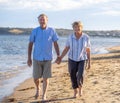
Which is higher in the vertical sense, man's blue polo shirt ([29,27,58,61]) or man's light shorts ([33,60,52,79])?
man's blue polo shirt ([29,27,58,61])

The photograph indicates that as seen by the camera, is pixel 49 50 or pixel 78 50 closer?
pixel 49 50

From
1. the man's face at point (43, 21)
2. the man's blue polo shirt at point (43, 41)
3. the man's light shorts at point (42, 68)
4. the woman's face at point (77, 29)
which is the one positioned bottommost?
the man's light shorts at point (42, 68)

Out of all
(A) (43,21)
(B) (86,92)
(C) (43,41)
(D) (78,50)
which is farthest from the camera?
(B) (86,92)

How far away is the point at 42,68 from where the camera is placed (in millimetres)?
9297

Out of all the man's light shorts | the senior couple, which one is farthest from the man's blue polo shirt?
the man's light shorts

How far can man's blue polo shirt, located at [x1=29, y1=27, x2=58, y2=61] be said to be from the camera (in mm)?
9109

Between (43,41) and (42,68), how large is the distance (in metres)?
0.64

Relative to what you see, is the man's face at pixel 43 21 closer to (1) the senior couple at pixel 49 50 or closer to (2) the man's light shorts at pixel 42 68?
(1) the senior couple at pixel 49 50

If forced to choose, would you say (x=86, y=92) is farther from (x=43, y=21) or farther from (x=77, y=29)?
(x=43, y=21)

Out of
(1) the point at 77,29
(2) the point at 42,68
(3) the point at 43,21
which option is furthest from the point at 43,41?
(1) the point at 77,29

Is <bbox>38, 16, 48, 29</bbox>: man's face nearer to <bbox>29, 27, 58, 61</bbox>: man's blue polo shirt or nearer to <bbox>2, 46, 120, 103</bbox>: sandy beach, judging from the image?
<bbox>29, 27, 58, 61</bbox>: man's blue polo shirt

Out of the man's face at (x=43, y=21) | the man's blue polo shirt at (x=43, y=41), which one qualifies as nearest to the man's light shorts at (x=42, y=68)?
the man's blue polo shirt at (x=43, y=41)

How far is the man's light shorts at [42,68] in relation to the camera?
918cm

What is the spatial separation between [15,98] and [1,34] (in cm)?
16666
